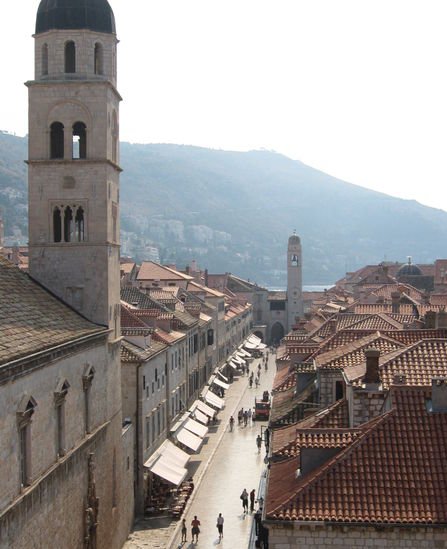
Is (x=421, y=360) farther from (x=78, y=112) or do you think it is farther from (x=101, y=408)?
(x=78, y=112)

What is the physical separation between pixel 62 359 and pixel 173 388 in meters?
28.0

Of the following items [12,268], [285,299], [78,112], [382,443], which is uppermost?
[78,112]

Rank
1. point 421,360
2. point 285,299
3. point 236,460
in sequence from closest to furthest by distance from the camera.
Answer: point 421,360, point 236,460, point 285,299

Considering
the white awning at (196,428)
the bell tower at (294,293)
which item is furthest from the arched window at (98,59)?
the bell tower at (294,293)

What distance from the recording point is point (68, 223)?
116ft

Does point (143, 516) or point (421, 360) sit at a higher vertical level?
point (421, 360)

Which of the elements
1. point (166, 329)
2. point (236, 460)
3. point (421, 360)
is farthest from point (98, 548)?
point (166, 329)

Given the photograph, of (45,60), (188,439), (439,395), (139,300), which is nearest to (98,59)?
(45,60)

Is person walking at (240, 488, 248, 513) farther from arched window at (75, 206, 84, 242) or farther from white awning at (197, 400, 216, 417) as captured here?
white awning at (197, 400, 216, 417)

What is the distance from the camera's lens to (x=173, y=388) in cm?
5534

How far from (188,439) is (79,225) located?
815 inches

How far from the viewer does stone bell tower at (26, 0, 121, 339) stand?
3478 cm

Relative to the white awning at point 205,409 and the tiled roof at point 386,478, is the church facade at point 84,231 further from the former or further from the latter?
the white awning at point 205,409

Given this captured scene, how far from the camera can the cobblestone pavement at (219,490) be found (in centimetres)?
3797
